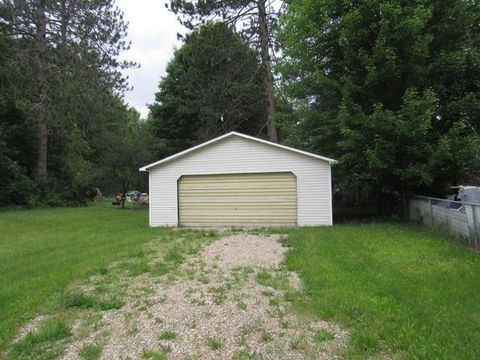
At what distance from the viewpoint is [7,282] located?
694 cm

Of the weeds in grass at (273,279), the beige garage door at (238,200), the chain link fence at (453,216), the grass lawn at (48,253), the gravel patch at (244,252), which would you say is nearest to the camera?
the grass lawn at (48,253)

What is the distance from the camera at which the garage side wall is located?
13898mm

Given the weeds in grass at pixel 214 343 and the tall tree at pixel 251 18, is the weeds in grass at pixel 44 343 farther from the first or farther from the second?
the tall tree at pixel 251 18

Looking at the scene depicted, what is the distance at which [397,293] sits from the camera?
5426 mm

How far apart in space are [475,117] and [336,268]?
1060 cm

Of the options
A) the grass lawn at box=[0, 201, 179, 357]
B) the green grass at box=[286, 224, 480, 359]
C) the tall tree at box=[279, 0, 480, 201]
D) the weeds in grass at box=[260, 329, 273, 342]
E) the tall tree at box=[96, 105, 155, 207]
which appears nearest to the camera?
the green grass at box=[286, 224, 480, 359]

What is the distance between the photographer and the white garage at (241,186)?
14.0m

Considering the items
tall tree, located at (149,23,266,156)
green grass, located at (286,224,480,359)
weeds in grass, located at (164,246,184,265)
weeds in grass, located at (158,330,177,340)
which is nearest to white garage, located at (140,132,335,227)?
green grass, located at (286,224,480,359)

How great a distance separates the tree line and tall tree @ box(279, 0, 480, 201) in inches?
1.9

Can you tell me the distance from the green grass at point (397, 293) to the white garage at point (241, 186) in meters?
4.26

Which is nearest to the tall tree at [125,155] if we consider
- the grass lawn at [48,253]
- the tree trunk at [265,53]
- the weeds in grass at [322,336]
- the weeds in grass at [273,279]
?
the grass lawn at [48,253]

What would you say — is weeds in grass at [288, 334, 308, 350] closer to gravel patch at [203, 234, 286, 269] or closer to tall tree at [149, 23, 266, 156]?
gravel patch at [203, 234, 286, 269]

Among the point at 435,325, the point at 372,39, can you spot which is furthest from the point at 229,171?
the point at 435,325

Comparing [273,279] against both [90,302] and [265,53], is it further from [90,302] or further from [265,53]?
[265,53]
